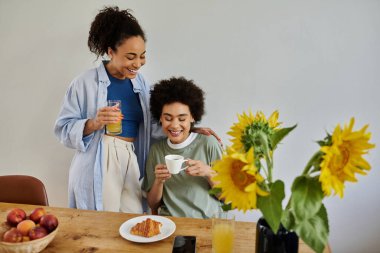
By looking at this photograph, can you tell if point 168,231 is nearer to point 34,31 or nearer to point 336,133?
point 336,133

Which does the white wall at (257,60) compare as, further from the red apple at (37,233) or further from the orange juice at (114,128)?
the red apple at (37,233)

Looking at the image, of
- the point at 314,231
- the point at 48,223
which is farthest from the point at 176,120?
the point at 314,231

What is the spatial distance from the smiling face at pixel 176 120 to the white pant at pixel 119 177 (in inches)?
11.4

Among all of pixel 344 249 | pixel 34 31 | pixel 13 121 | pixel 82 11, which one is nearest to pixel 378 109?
pixel 344 249

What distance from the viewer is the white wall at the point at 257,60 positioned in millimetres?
1787

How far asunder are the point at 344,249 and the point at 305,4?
4.93 ft

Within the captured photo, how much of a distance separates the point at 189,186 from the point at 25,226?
742 millimetres

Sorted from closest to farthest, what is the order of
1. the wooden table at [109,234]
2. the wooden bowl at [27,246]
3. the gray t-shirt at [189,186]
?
the wooden bowl at [27,246], the wooden table at [109,234], the gray t-shirt at [189,186]

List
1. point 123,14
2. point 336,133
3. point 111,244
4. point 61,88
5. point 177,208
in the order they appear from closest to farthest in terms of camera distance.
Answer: point 336,133, point 111,244, point 177,208, point 123,14, point 61,88

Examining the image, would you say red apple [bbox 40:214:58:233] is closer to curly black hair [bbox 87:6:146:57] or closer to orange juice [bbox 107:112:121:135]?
orange juice [bbox 107:112:121:135]

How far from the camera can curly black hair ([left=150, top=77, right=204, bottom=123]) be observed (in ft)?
5.24

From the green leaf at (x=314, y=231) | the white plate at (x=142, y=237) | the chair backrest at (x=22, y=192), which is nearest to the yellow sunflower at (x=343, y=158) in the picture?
the green leaf at (x=314, y=231)

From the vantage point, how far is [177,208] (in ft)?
5.02

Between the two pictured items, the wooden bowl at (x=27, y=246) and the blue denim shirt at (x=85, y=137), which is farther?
the blue denim shirt at (x=85, y=137)
